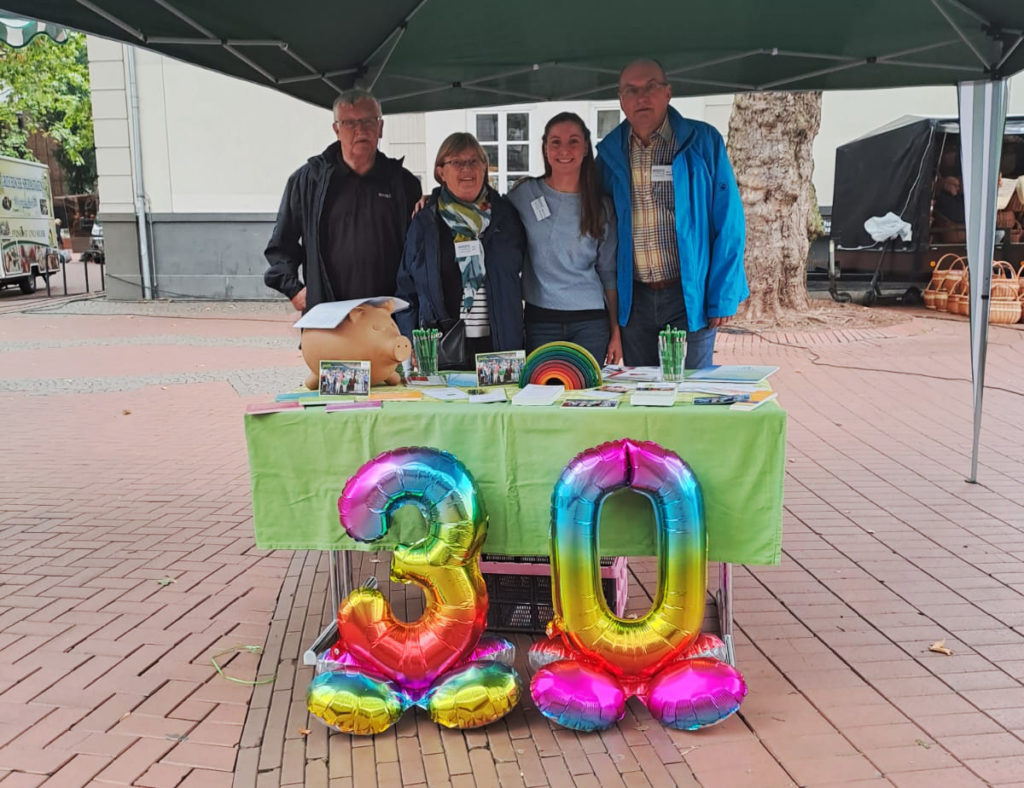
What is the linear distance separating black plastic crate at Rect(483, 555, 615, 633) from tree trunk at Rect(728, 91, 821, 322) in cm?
849

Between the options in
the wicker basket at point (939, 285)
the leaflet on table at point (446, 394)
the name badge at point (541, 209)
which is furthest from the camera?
the wicker basket at point (939, 285)

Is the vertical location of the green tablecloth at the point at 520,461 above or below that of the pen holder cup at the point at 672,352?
below

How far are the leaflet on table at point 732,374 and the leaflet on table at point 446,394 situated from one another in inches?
32.9

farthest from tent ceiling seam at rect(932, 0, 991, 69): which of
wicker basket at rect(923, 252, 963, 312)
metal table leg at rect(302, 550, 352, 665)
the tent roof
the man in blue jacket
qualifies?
wicker basket at rect(923, 252, 963, 312)

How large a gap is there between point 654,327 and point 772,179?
25.6 feet

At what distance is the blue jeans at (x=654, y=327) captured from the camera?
3.77 m

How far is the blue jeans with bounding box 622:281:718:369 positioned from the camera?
12.4 feet

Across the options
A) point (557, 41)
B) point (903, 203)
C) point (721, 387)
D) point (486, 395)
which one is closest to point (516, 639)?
point (486, 395)

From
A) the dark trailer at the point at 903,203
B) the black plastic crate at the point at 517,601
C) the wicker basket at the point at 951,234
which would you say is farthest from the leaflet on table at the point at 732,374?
the wicker basket at the point at 951,234

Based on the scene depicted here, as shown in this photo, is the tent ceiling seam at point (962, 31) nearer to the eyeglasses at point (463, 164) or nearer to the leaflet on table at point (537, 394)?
the eyeglasses at point (463, 164)

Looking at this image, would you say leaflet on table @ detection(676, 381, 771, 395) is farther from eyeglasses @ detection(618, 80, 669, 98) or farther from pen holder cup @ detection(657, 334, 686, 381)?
eyeglasses @ detection(618, 80, 669, 98)

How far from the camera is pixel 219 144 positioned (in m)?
14.8

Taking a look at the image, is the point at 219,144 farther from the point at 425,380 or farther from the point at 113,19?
the point at 425,380

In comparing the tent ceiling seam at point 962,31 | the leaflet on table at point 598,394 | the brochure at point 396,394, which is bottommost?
the leaflet on table at point 598,394
